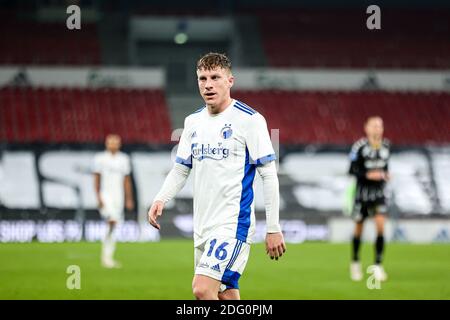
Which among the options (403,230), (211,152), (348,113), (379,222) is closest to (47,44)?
(348,113)

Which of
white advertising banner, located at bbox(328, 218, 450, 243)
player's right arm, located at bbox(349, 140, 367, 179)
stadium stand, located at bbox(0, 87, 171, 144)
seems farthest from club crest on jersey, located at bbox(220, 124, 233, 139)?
stadium stand, located at bbox(0, 87, 171, 144)

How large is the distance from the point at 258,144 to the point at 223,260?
35.7 inches

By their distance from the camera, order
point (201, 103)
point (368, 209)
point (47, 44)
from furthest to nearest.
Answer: point (47, 44) → point (201, 103) → point (368, 209)

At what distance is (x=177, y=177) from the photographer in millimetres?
7453

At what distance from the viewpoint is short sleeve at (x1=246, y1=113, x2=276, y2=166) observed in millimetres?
6980

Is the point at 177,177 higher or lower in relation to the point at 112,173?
lower

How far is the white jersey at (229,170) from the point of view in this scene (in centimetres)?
700

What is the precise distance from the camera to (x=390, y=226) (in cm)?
2583

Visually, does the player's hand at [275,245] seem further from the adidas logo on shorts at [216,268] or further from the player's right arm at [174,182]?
the player's right arm at [174,182]

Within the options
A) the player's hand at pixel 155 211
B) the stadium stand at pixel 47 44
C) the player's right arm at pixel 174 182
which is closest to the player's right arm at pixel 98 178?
the player's right arm at pixel 174 182

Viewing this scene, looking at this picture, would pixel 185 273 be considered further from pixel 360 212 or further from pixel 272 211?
pixel 272 211

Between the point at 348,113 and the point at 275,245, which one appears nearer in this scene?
the point at 275,245

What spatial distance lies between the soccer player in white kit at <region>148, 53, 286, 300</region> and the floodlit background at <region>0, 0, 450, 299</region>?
709cm
